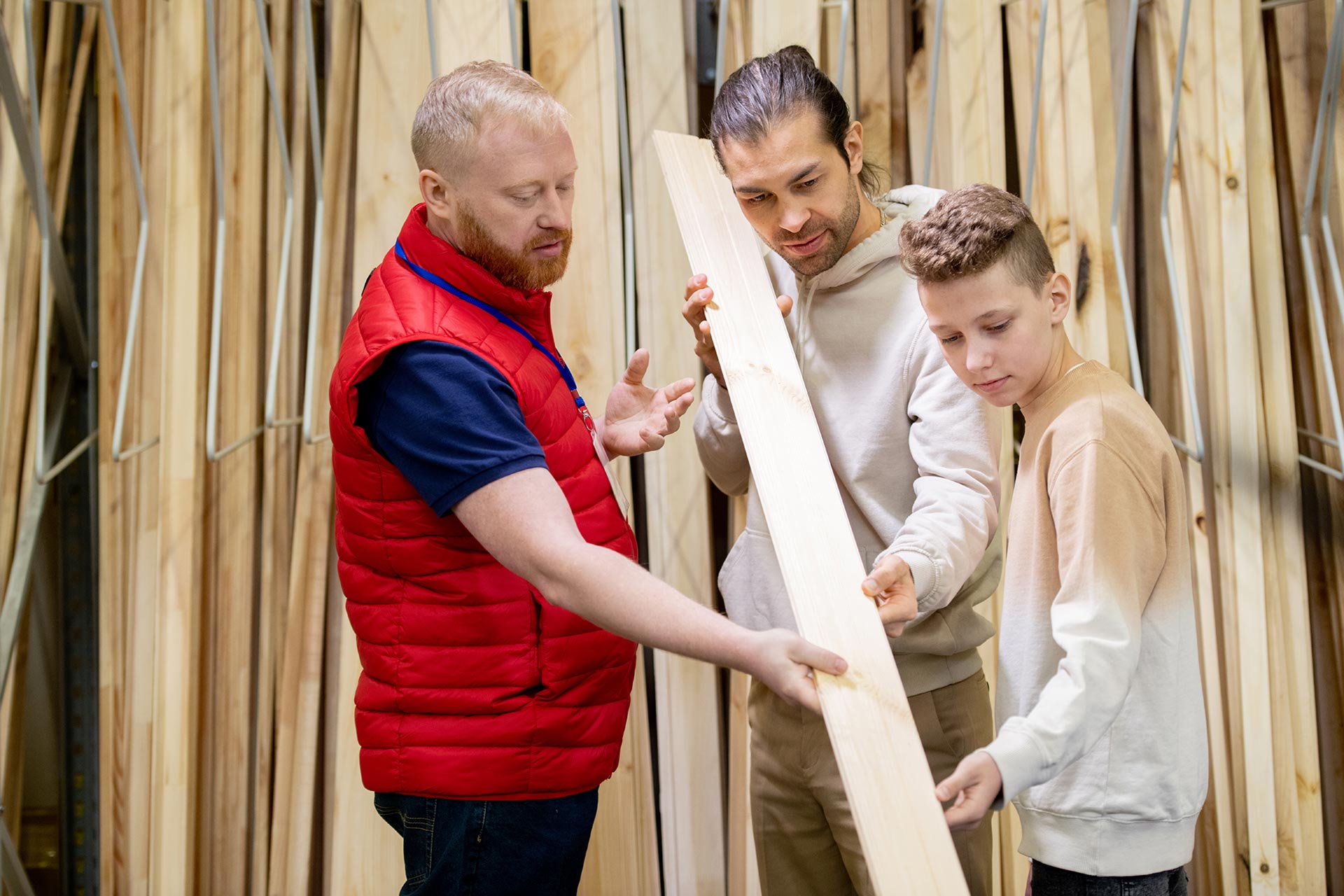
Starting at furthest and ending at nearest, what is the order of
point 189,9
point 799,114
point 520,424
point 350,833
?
point 189,9 < point 350,833 < point 799,114 < point 520,424

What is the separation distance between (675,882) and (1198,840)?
1.01m

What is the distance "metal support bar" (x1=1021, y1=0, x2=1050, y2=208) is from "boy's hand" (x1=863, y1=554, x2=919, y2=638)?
1.02 metres

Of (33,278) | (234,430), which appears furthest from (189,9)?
(234,430)

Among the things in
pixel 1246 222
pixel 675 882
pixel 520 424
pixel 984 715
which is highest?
pixel 1246 222

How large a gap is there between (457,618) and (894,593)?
536 mm

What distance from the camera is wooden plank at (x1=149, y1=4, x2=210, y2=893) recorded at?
2078 mm

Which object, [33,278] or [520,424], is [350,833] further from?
[33,278]

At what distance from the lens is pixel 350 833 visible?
6.72 feet

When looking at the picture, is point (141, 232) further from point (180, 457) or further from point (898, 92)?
point (898, 92)

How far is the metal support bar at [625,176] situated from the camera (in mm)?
2090

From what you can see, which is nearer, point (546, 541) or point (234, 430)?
point (546, 541)

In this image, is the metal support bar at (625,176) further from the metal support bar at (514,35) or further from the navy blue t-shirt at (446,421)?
the navy blue t-shirt at (446,421)

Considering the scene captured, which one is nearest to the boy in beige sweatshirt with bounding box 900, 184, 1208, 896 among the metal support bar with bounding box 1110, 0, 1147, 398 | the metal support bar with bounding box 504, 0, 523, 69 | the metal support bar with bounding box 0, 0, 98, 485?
the metal support bar with bounding box 1110, 0, 1147, 398

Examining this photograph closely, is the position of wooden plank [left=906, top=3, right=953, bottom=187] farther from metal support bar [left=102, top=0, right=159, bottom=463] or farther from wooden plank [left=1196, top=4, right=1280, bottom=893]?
metal support bar [left=102, top=0, right=159, bottom=463]
